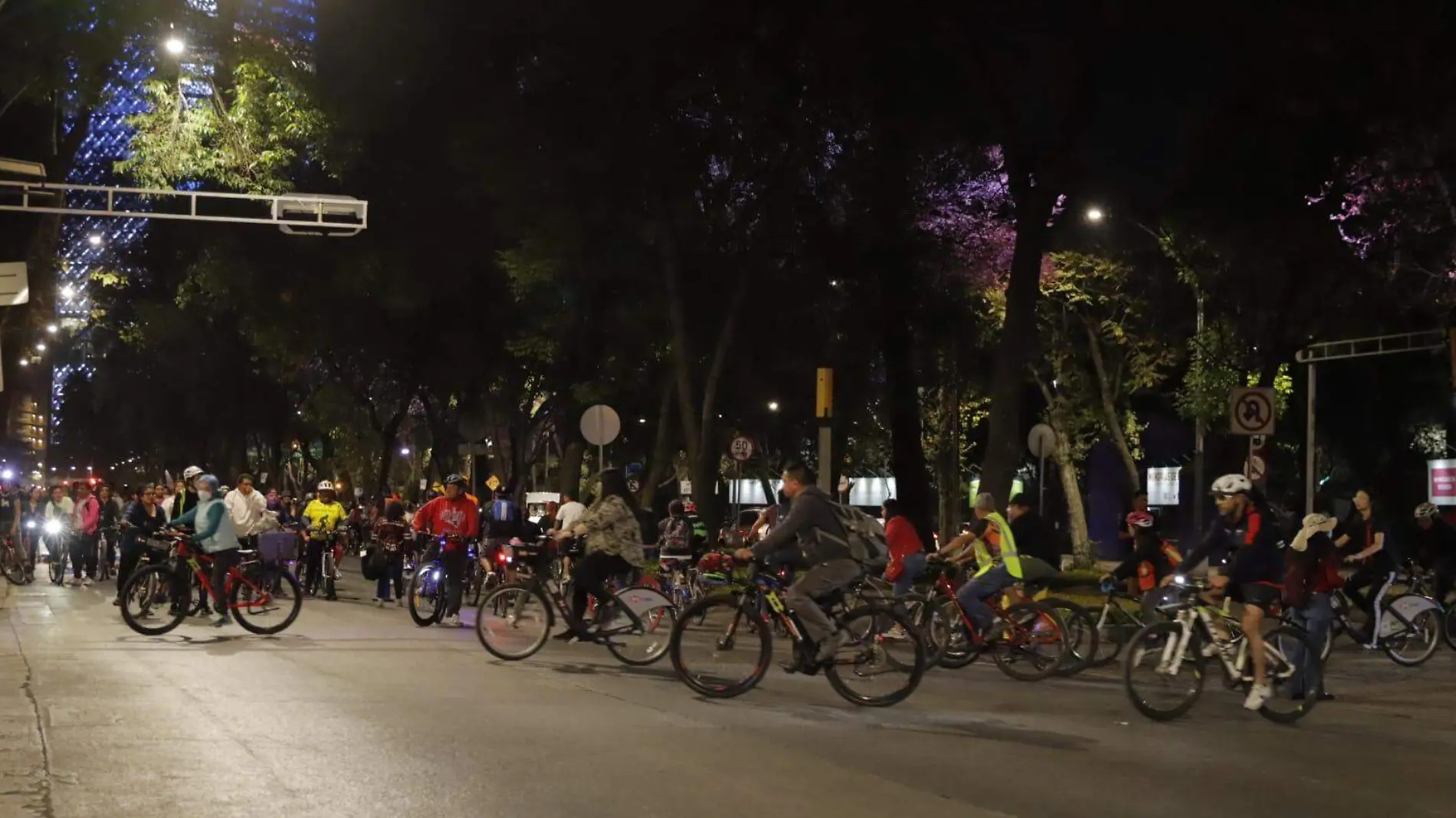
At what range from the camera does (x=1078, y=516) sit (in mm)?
42031

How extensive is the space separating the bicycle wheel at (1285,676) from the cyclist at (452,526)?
9.97m

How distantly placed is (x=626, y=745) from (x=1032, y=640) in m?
6.15

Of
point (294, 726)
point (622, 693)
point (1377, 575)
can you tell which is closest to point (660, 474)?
point (1377, 575)

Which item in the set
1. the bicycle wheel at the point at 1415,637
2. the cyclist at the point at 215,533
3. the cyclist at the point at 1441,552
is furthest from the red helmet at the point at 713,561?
the cyclist at the point at 1441,552

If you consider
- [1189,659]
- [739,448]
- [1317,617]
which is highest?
[739,448]

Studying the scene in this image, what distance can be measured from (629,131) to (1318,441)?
31.3 m

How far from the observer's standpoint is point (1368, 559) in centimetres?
1944

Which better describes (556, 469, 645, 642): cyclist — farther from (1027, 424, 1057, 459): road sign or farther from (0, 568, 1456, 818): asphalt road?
(1027, 424, 1057, 459): road sign

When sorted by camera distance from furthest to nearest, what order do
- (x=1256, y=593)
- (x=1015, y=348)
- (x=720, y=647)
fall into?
(x=1015, y=348) → (x=720, y=647) → (x=1256, y=593)

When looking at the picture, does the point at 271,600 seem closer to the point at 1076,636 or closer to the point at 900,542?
the point at 900,542

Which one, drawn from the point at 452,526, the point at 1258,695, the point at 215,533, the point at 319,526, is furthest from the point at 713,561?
the point at 319,526

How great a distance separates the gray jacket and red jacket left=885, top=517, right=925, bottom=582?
18.5 ft

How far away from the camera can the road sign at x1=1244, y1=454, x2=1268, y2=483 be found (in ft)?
72.1

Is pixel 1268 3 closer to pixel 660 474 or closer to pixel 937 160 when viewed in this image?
pixel 937 160
